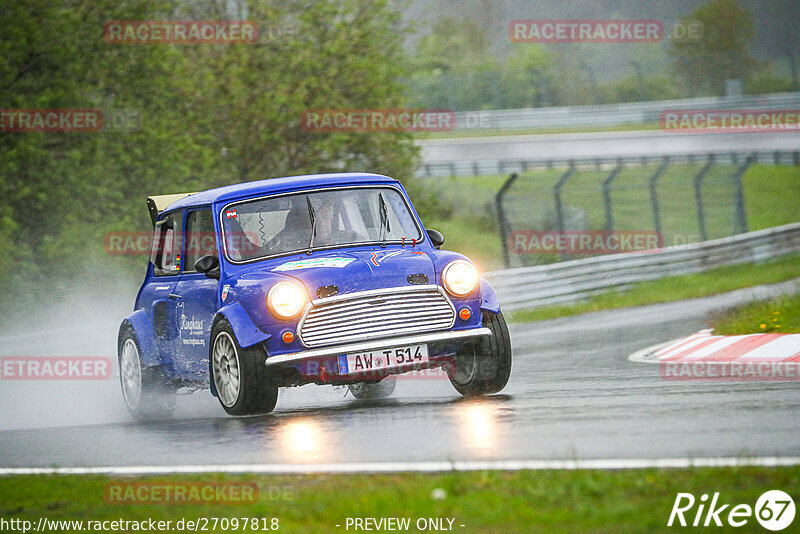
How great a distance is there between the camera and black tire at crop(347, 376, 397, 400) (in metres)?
11.0

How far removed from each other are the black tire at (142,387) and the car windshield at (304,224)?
5.73ft

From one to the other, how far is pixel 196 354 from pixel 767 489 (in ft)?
18.3

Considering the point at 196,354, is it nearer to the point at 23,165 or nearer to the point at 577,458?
the point at 577,458

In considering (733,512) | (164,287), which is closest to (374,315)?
(164,287)

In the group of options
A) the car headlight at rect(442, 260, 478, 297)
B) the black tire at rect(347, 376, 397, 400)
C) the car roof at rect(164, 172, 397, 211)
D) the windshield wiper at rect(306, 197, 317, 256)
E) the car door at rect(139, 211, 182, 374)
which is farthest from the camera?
the black tire at rect(347, 376, 397, 400)

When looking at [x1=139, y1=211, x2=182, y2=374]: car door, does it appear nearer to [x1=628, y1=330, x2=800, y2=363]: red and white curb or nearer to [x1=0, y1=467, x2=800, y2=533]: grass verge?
[x1=0, y1=467, x2=800, y2=533]: grass verge

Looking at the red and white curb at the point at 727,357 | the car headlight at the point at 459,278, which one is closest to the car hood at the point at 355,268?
the car headlight at the point at 459,278

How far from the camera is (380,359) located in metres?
8.65

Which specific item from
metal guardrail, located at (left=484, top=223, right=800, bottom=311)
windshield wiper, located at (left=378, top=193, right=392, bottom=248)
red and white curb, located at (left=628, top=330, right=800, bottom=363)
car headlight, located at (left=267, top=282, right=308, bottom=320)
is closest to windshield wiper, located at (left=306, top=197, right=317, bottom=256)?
windshield wiper, located at (left=378, top=193, right=392, bottom=248)

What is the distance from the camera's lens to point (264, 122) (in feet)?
77.8

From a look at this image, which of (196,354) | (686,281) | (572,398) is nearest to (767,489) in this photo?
(572,398)

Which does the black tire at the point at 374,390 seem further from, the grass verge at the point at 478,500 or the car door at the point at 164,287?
the grass verge at the point at 478,500

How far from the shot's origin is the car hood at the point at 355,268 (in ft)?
28.5

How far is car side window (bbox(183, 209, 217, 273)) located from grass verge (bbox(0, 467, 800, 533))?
3.73m
